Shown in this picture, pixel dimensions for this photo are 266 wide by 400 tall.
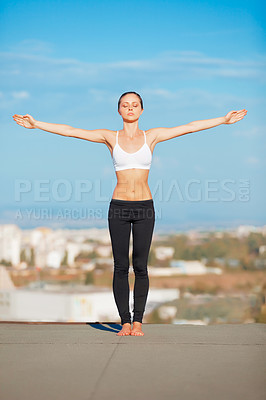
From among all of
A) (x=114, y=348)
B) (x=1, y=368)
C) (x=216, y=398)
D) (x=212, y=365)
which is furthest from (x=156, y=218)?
(x=216, y=398)

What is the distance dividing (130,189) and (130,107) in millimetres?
493

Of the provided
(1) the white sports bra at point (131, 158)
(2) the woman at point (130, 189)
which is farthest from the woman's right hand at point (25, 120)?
(1) the white sports bra at point (131, 158)

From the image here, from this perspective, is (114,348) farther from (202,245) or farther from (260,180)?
(202,245)

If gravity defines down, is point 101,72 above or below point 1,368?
above

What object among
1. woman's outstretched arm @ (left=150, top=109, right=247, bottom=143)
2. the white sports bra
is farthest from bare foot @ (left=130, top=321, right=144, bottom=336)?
woman's outstretched arm @ (left=150, top=109, right=247, bottom=143)

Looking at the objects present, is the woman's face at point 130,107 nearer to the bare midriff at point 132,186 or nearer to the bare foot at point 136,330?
the bare midriff at point 132,186

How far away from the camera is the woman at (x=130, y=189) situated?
3.17 meters

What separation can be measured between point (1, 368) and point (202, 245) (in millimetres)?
3766

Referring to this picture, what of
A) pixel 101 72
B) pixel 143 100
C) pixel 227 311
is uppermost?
pixel 101 72

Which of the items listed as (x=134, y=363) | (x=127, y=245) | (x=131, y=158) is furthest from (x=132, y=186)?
(x=134, y=363)

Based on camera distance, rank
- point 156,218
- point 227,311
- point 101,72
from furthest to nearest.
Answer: point 101,72 → point 227,311 → point 156,218

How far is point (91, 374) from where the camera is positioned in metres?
2.20

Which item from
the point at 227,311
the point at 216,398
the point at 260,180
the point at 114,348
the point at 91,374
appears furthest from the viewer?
the point at 227,311

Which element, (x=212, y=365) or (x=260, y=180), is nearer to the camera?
(x=212, y=365)
